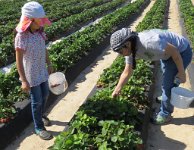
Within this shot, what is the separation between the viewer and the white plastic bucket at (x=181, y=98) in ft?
16.6

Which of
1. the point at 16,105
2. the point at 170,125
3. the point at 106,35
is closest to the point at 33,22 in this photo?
the point at 16,105

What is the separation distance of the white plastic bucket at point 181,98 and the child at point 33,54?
193 centimetres

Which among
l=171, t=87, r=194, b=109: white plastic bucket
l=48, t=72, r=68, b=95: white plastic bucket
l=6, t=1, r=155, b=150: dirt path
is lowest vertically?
l=6, t=1, r=155, b=150: dirt path

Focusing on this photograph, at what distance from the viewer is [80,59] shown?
9188 millimetres

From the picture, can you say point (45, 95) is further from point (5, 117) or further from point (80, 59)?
point (80, 59)

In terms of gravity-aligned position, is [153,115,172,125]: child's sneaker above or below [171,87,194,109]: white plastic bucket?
below

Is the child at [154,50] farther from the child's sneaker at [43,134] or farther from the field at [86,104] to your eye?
the child's sneaker at [43,134]

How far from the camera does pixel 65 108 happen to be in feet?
22.3

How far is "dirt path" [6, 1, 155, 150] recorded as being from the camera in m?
5.49

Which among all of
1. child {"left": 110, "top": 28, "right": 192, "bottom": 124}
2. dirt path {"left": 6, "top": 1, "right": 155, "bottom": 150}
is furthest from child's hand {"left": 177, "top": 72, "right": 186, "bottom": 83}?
dirt path {"left": 6, "top": 1, "right": 155, "bottom": 150}

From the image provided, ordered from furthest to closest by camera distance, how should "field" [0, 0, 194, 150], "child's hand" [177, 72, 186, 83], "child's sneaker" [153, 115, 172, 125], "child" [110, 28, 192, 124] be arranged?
1. "child's sneaker" [153, 115, 172, 125]
2. "child's hand" [177, 72, 186, 83]
3. "child" [110, 28, 192, 124]
4. "field" [0, 0, 194, 150]

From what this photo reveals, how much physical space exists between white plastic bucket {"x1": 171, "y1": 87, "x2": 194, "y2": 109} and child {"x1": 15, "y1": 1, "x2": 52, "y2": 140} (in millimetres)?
1927

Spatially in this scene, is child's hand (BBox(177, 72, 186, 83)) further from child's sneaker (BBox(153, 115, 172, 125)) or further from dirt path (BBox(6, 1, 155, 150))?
dirt path (BBox(6, 1, 155, 150))

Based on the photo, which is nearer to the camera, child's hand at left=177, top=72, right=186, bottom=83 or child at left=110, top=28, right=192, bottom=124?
child at left=110, top=28, right=192, bottom=124
